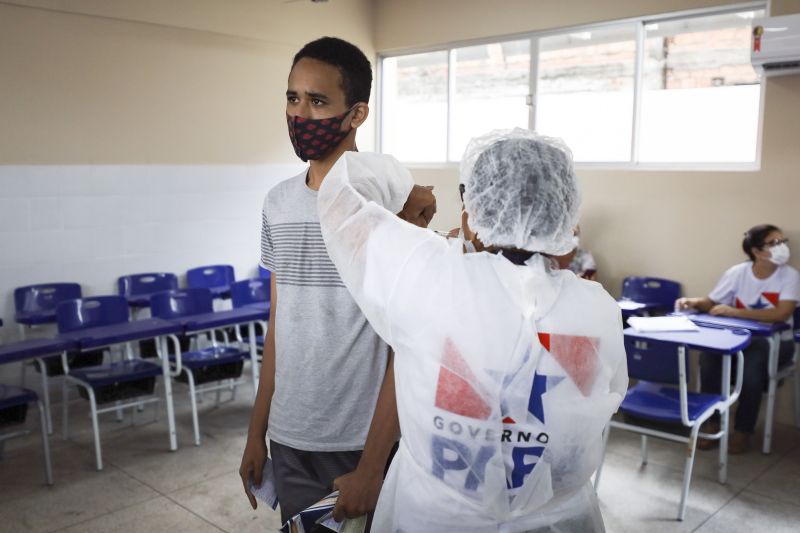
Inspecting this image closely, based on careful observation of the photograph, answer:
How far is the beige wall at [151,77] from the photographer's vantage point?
4.94m

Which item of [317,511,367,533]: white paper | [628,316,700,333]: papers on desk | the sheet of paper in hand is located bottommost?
[628,316,700,333]: papers on desk

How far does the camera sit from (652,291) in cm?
522

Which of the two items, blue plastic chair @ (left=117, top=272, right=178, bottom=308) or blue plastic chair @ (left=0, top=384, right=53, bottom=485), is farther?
blue plastic chair @ (left=117, top=272, right=178, bottom=308)

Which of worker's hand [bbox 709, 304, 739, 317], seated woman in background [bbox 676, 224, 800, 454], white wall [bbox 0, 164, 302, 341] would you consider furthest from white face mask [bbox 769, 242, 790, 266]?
white wall [bbox 0, 164, 302, 341]

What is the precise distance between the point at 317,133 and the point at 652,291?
425 cm

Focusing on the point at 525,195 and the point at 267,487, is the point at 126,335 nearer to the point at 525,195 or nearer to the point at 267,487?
the point at 267,487

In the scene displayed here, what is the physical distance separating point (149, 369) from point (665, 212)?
12.2 ft

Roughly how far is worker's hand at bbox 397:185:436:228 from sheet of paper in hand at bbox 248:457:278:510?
664 millimetres

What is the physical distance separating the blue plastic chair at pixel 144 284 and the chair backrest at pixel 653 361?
3.48m

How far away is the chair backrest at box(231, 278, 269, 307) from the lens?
4.87 metres

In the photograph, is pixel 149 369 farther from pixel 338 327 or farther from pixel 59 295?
pixel 338 327

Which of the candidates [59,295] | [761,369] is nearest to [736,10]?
[761,369]

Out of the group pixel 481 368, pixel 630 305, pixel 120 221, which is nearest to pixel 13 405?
pixel 120 221

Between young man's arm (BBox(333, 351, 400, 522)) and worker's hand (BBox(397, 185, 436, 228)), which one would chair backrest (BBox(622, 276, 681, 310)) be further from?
young man's arm (BBox(333, 351, 400, 522))
